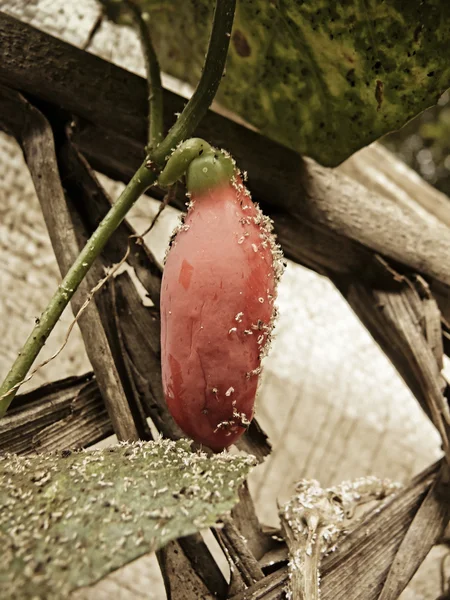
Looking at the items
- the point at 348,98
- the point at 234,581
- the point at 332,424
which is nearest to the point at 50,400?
the point at 234,581

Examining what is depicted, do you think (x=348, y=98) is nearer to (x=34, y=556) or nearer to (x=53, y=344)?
(x=34, y=556)

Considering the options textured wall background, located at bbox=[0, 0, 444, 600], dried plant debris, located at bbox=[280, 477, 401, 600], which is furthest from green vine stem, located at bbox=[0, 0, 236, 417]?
textured wall background, located at bbox=[0, 0, 444, 600]

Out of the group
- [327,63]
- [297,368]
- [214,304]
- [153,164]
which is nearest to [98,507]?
[214,304]

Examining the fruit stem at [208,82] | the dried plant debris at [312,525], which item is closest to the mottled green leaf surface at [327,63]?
the fruit stem at [208,82]

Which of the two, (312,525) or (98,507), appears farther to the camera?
(312,525)

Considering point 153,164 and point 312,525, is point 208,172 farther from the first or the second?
point 312,525
